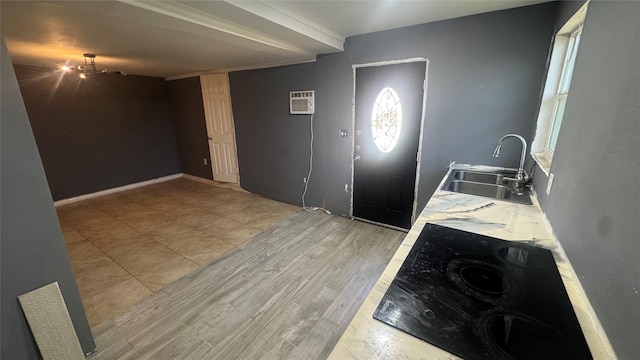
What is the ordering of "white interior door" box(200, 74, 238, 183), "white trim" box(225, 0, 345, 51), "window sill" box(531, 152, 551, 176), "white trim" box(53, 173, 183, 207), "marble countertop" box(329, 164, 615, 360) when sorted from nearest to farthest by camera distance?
"marble countertop" box(329, 164, 615, 360)
"window sill" box(531, 152, 551, 176)
"white trim" box(225, 0, 345, 51)
"white trim" box(53, 173, 183, 207)
"white interior door" box(200, 74, 238, 183)

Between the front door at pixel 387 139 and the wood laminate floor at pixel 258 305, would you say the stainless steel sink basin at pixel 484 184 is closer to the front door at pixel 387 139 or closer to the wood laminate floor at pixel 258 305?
the front door at pixel 387 139

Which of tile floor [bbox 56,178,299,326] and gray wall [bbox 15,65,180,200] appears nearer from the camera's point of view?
tile floor [bbox 56,178,299,326]

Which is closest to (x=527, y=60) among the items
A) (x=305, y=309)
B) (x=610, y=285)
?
(x=610, y=285)

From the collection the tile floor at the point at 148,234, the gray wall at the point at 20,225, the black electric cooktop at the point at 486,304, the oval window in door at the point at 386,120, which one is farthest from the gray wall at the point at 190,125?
the black electric cooktop at the point at 486,304

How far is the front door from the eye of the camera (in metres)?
2.75

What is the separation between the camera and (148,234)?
3.17 meters

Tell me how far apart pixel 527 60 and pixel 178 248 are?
3.96 m

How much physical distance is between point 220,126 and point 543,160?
15.7 ft

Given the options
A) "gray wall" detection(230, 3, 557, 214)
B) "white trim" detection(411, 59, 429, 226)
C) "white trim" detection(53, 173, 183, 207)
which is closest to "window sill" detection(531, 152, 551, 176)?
"gray wall" detection(230, 3, 557, 214)

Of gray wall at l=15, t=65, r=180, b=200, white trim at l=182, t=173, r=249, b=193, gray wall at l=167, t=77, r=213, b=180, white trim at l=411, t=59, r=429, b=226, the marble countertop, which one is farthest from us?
gray wall at l=167, t=77, r=213, b=180

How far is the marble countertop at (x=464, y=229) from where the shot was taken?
25.7 inches

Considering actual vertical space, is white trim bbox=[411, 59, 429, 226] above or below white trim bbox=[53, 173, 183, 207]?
above

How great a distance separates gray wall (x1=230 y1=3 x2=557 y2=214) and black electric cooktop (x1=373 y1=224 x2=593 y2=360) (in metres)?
1.65

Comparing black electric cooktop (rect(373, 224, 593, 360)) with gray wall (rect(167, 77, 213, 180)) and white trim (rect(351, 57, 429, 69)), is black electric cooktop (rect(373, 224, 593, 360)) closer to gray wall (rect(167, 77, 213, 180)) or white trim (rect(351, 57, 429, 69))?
white trim (rect(351, 57, 429, 69))
